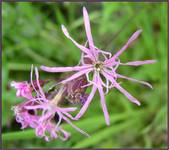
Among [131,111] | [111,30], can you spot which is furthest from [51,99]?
[111,30]

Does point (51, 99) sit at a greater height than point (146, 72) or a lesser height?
lesser

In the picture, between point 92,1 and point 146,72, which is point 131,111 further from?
point 92,1

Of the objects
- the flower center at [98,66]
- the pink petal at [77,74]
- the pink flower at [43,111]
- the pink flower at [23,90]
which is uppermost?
the flower center at [98,66]

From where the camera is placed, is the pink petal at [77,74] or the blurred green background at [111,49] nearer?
the pink petal at [77,74]

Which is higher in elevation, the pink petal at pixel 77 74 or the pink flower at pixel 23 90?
the pink petal at pixel 77 74

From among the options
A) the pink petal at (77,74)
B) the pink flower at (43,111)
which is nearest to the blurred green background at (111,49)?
the pink flower at (43,111)

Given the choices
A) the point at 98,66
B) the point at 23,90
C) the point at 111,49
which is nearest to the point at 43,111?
the point at 23,90

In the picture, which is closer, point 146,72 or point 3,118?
point 3,118

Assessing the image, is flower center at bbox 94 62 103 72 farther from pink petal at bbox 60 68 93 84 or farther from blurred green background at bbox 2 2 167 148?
blurred green background at bbox 2 2 167 148

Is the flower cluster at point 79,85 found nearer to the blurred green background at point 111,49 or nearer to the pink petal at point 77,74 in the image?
the pink petal at point 77,74
